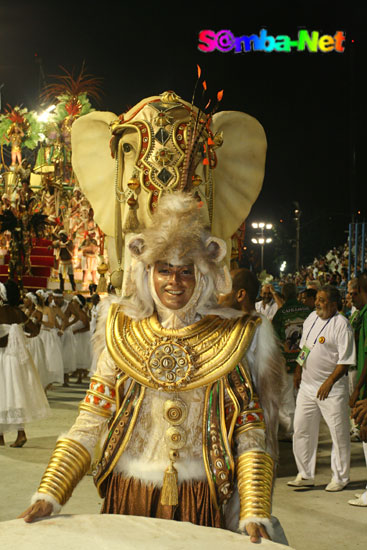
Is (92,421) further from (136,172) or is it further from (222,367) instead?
(136,172)

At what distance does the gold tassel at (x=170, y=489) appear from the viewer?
309cm

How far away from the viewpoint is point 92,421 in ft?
10.6

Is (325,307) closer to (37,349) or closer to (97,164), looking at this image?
(97,164)

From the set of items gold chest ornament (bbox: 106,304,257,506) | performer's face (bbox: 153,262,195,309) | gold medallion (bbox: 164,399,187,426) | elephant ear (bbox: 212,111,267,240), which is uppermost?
elephant ear (bbox: 212,111,267,240)

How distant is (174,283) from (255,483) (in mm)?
922

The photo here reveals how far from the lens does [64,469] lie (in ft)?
9.95

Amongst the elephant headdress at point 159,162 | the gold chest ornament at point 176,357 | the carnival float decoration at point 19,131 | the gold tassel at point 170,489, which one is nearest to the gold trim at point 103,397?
the gold chest ornament at point 176,357

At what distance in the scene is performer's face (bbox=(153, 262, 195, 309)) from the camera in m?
3.29

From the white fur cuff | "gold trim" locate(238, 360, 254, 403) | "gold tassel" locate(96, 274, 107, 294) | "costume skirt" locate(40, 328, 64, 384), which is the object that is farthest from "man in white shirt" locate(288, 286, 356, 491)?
"costume skirt" locate(40, 328, 64, 384)

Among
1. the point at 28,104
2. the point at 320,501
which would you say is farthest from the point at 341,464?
the point at 28,104

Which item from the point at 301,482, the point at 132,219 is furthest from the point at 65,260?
the point at 132,219

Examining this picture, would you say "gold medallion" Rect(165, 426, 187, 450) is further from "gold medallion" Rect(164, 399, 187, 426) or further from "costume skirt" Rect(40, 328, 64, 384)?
"costume skirt" Rect(40, 328, 64, 384)

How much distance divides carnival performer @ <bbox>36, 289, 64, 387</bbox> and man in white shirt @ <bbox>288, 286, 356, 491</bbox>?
277 inches

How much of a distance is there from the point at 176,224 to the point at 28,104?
41743 millimetres
